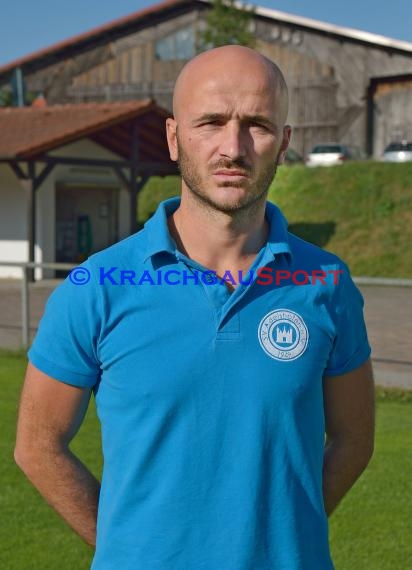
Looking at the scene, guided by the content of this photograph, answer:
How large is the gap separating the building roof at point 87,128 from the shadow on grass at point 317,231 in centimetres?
460

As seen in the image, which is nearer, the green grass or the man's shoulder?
the man's shoulder

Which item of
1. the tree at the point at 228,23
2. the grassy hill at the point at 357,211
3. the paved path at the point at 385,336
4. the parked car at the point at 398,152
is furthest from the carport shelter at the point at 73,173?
the tree at the point at 228,23

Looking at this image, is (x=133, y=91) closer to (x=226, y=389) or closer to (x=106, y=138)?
(x=106, y=138)

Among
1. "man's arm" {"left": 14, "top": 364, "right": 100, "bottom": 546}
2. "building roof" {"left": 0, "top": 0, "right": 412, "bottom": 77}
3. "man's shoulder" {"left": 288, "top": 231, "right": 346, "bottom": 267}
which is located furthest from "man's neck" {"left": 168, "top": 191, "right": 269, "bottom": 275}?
"building roof" {"left": 0, "top": 0, "right": 412, "bottom": 77}

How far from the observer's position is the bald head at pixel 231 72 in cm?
205

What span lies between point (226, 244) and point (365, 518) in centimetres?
392

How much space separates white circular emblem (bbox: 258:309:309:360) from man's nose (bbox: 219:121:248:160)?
36 cm

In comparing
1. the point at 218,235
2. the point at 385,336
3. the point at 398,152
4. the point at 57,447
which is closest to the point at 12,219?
the point at 385,336

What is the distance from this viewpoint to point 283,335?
2012 millimetres

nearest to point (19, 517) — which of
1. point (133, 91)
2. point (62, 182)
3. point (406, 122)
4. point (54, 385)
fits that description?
point (54, 385)

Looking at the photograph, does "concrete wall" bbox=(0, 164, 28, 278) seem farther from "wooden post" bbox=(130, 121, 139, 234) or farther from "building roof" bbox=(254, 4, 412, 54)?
"building roof" bbox=(254, 4, 412, 54)

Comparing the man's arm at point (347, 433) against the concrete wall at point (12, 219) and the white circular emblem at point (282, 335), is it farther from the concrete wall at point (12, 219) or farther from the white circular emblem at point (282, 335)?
the concrete wall at point (12, 219)

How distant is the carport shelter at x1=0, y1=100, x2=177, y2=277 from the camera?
23.0 metres

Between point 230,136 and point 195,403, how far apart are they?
60 centimetres
